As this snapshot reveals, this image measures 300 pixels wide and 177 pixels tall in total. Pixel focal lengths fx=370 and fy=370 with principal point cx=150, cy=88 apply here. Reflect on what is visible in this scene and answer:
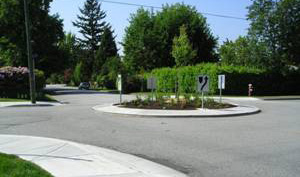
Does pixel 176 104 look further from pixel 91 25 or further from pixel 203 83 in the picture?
pixel 91 25

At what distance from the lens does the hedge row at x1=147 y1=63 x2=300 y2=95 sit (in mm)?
36344

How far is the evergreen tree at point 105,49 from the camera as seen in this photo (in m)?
83.7

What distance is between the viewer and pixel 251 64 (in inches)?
1607

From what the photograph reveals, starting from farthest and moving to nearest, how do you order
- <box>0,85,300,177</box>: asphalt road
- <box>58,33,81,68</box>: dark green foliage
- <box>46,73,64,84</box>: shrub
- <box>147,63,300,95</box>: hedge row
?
1. <box>46,73,64,84</box>: shrub
2. <box>58,33,81,68</box>: dark green foliage
3. <box>147,63,300,95</box>: hedge row
4. <box>0,85,300,177</box>: asphalt road

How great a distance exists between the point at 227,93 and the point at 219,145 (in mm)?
27730

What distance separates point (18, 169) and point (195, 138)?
5764 mm

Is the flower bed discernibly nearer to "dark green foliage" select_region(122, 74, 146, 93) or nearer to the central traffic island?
the central traffic island

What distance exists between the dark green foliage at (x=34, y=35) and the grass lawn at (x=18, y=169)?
42.8 metres

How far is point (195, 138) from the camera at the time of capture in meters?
11.0

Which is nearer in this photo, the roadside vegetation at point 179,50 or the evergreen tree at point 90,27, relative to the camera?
the roadside vegetation at point 179,50

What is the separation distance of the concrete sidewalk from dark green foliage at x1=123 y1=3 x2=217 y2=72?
162 ft

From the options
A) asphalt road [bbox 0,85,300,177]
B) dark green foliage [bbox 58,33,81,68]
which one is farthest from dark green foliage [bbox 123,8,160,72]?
asphalt road [bbox 0,85,300,177]

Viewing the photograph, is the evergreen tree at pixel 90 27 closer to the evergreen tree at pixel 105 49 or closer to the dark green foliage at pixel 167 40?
the evergreen tree at pixel 105 49

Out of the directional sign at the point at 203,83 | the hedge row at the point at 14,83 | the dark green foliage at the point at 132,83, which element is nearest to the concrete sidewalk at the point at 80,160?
the directional sign at the point at 203,83
